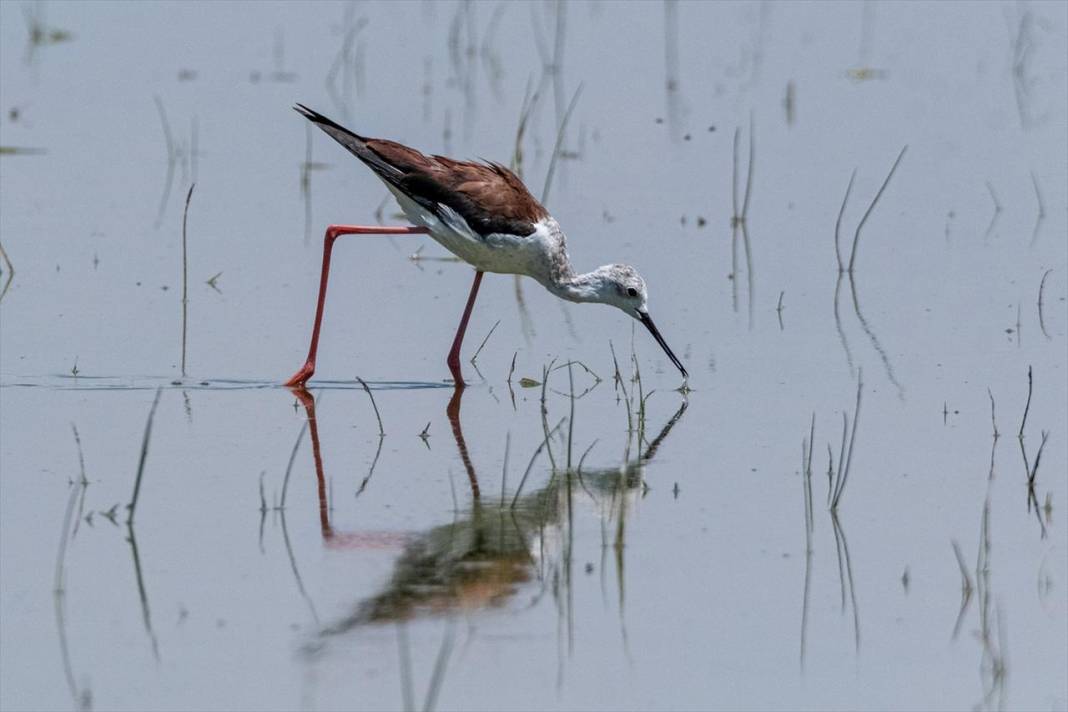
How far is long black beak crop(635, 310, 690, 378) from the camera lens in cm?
955

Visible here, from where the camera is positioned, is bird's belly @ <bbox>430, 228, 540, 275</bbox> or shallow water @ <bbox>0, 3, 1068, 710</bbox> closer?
shallow water @ <bbox>0, 3, 1068, 710</bbox>

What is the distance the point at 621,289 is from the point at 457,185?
0.97m

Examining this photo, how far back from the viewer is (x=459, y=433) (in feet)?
28.4

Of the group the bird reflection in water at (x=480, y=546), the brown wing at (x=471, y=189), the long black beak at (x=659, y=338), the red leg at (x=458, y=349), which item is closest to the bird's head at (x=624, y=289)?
the long black beak at (x=659, y=338)

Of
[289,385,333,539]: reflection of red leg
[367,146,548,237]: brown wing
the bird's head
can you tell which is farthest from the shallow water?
[367,146,548,237]: brown wing

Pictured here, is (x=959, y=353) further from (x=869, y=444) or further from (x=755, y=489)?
(x=755, y=489)

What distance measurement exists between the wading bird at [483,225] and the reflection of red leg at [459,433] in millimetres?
235

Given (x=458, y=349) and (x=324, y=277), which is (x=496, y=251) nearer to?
(x=458, y=349)

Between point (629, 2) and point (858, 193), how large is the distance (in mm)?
5801

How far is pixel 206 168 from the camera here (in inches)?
518

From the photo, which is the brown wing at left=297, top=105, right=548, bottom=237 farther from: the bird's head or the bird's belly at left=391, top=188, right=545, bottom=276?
the bird's head

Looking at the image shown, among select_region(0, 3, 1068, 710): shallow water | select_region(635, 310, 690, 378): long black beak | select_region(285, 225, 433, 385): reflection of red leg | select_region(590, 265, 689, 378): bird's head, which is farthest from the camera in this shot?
select_region(590, 265, 689, 378): bird's head

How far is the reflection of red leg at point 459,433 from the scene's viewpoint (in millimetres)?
7801

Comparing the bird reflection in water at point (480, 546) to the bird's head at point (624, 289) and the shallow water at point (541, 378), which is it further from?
the bird's head at point (624, 289)
